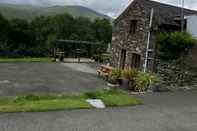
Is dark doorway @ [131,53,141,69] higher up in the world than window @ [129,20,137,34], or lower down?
lower down

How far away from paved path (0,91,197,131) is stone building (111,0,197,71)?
7.67 meters

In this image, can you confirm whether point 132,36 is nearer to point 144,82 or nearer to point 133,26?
point 133,26

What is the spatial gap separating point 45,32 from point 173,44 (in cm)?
3299

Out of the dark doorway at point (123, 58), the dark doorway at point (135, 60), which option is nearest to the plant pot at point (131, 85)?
the dark doorway at point (135, 60)

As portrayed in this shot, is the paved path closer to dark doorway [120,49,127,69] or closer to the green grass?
the green grass

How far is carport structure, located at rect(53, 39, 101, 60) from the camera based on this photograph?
31.8 meters

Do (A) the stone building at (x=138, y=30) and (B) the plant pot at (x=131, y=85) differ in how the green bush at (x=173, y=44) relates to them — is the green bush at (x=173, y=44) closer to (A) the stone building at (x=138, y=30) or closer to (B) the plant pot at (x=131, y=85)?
(A) the stone building at (x=138, y=30)

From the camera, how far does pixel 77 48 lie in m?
32.8

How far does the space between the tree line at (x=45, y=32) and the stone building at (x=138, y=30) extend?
1460 cm

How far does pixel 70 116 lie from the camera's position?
8453 millimetres

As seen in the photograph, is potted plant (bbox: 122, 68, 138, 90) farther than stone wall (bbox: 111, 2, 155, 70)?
No

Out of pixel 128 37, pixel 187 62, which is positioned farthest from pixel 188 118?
pixel 128 37

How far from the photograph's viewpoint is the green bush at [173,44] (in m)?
15.9

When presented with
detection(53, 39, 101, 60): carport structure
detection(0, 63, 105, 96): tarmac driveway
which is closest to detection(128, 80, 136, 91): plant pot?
detection(0, 63, 105, 96): tarmac driveway
